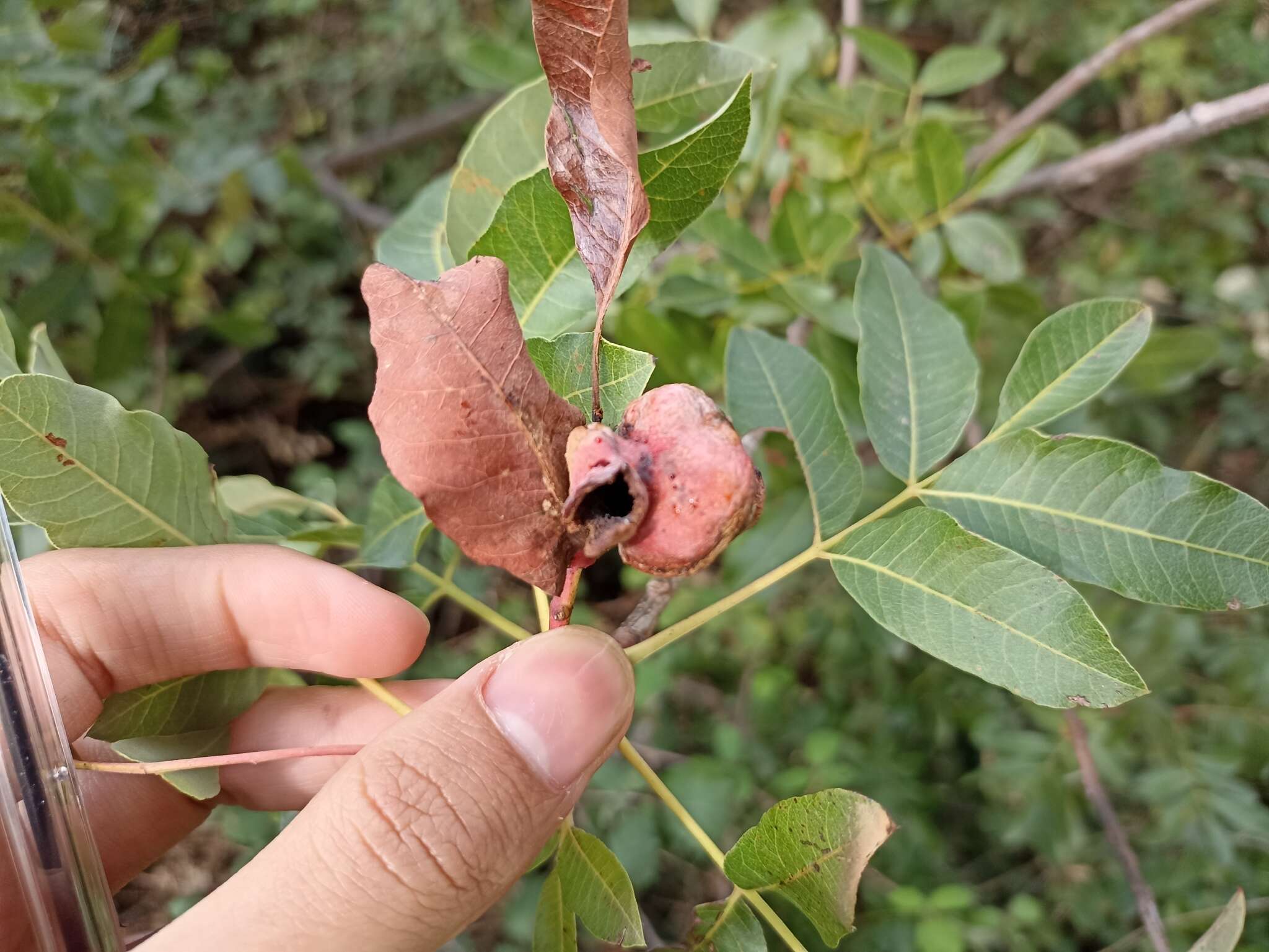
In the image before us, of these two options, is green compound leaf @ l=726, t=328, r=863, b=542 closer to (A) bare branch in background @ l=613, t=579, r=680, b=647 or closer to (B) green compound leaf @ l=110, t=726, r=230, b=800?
(A) bare branch in background @ l=613, t=579, r=680, b=647

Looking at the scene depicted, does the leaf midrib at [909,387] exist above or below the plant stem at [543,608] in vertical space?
above

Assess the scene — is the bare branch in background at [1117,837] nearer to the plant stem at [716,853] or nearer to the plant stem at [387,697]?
the plant stem at [716,853]

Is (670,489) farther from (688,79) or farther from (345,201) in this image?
(345,201)

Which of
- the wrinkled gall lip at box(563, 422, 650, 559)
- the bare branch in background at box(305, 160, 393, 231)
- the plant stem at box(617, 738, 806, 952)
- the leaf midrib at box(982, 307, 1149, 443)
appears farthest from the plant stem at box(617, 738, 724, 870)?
the bare branch in background at box(305, 160, 393, 231)

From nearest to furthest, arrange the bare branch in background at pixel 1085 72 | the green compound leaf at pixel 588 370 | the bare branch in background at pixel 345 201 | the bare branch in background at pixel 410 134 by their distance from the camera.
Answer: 1. the green compound leaf at pixel 588 370
2. the bare branch in background at pixel 1085 72
3. the bare branch in background at pixel 345 201
4. the bare branch in background at pixel 410 134

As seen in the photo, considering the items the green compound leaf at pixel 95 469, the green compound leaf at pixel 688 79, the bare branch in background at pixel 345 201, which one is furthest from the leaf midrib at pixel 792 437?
the bare branch in background at pixel 345 201

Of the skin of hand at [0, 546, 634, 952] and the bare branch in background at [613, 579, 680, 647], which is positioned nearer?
the skin of hand at [0, 546, 634, 952]
